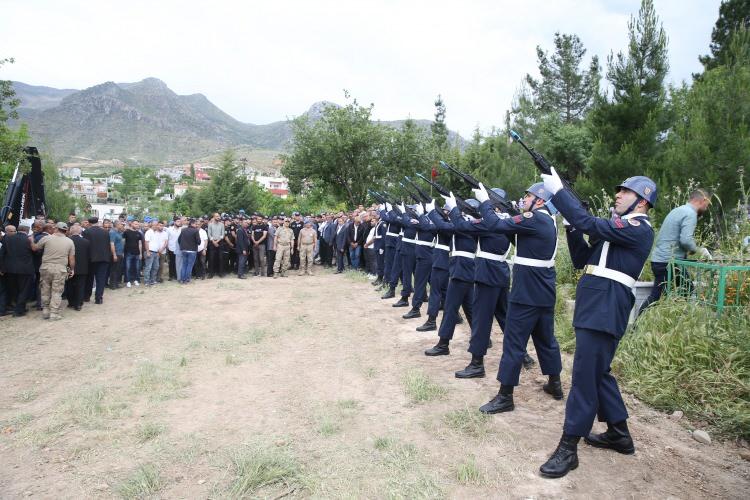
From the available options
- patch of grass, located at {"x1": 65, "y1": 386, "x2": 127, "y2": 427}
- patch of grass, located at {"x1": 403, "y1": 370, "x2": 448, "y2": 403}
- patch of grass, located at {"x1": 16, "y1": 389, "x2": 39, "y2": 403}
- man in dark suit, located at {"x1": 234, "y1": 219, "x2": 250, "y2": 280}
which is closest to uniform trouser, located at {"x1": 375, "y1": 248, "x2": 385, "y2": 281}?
man in dark suit, located at {"x1": 234, "y1": 219, "x2": 250, "y2": 280}

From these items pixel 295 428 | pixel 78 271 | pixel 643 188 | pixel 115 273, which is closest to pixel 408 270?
pixel 295 428

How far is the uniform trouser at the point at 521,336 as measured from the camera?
168 inches

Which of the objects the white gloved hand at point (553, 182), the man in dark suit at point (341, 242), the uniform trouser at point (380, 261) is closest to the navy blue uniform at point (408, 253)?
the uniform trouser at point (380, 261)

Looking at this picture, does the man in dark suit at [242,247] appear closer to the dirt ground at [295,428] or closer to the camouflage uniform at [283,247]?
the camouflage uniform at [283,247]

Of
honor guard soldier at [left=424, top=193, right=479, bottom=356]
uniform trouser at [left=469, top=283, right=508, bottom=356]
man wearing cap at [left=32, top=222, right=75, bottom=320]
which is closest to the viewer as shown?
uniform trouser at [left=469, top=283, right=508, bottom=356]

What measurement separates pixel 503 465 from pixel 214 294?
9.20 meters

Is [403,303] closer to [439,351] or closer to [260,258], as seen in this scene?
[439,351]

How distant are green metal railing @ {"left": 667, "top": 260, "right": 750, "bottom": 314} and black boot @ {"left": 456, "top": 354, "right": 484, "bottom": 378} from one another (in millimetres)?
2460

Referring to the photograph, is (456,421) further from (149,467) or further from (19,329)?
(19,329)

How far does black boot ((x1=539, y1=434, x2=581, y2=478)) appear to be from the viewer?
10.9 ft

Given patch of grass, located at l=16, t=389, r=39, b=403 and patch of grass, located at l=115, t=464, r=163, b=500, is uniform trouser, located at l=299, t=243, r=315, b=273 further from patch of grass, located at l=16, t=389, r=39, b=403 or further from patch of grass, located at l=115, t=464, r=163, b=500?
patch of grass, located at l=115, t=464, r=163, b=500

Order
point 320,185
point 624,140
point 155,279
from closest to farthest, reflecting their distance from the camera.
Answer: point 624,140 → point 155,279 → point 320,185

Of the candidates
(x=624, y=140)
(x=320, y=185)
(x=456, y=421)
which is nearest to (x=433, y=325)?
(x=456, y=421)

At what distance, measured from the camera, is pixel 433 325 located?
7.51m
